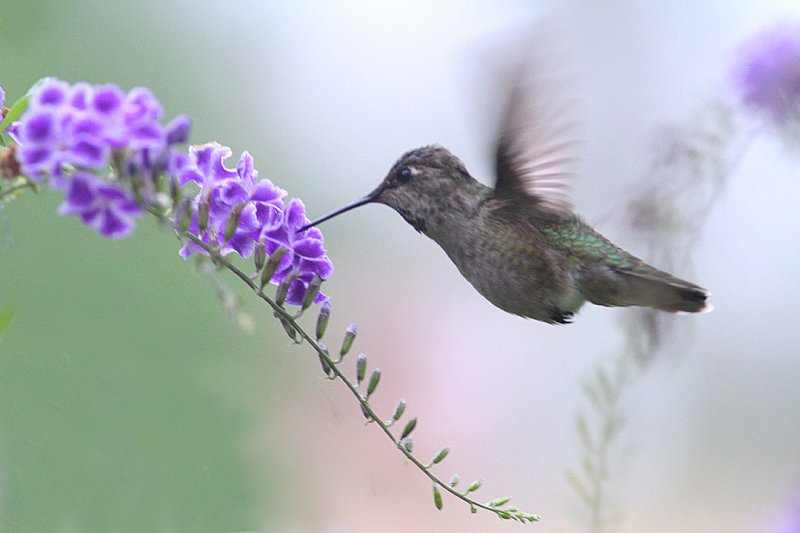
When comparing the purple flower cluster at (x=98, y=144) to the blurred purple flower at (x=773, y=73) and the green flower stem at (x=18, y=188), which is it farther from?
the blurred purple flower at (x=773, y=73)

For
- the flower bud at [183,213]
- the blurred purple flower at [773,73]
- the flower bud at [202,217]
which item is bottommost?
the flower bud at [183,213]

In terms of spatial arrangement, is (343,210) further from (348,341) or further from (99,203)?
(99,203)

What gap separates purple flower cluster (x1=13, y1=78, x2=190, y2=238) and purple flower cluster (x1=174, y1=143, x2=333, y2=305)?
10.7 inches

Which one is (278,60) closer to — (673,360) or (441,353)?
(441,353)

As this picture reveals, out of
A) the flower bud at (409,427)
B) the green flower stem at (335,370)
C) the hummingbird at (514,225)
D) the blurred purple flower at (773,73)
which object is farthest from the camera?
the blurred purple flower at (773,73)

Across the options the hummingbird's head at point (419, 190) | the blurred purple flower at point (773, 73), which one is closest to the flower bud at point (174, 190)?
the hummingbird's head at point (419, 190)

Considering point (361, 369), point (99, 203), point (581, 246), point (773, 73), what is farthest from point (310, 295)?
point (773, 73)

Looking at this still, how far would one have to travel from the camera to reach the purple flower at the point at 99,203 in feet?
4.29

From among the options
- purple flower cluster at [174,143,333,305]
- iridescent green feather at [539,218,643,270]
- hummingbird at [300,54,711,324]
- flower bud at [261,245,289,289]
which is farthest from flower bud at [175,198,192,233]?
iridescent green feather at [539,218,643,270]

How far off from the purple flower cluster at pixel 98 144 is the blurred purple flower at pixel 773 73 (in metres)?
2.75

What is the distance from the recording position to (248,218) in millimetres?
1758

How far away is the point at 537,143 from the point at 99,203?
99cm

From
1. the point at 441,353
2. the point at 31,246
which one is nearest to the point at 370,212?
the point at 441,353

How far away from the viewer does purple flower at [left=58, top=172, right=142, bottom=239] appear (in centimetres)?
131
